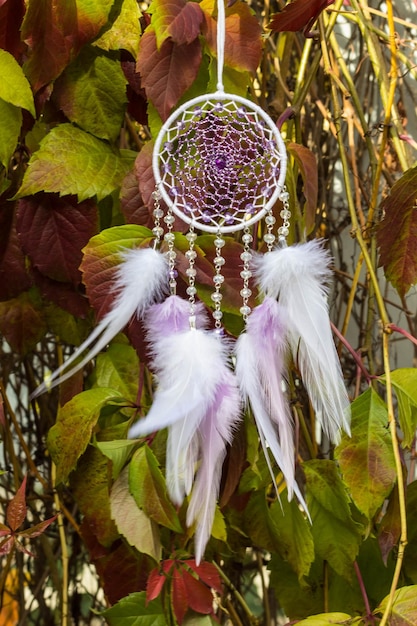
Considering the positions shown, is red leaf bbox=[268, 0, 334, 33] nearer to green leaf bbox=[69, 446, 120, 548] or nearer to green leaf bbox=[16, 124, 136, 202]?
green leaf bbox=[16, 124, 136, 202]

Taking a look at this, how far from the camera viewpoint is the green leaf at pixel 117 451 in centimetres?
54

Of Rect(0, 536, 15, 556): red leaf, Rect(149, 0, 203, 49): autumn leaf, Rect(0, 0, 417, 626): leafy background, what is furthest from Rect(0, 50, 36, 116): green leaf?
Rect(0, 536, 15, 556): red leaf

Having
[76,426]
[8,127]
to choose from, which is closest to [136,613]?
[76,426]

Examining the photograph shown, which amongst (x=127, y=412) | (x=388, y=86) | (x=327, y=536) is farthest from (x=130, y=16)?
(x=327, y=536)

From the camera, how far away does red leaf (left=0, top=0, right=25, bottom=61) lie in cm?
53

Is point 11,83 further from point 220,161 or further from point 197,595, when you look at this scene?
point 197,595

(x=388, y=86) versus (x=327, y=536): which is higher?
(x=388, y=86)

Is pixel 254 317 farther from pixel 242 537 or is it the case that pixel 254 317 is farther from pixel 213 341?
pixel 242 537

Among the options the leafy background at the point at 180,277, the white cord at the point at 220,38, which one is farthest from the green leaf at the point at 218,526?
the white cord at the point at 220,38

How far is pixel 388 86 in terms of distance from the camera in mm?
628

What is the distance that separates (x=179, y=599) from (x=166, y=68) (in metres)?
0.39

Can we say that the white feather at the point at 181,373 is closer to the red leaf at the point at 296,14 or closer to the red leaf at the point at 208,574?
the red leaf at the point at 208,574

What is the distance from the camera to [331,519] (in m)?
0.60

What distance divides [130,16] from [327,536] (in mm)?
444
